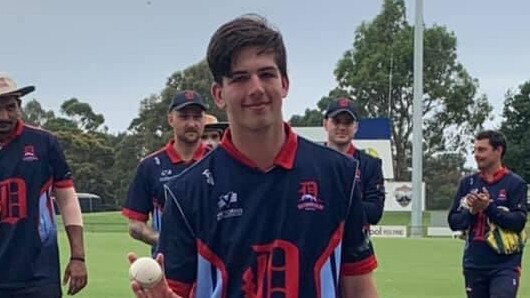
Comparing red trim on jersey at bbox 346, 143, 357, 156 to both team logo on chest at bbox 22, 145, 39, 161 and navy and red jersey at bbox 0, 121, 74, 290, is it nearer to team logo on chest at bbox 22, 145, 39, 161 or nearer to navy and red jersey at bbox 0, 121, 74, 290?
navy and red jersey at bbox 0, 121, 74, 290

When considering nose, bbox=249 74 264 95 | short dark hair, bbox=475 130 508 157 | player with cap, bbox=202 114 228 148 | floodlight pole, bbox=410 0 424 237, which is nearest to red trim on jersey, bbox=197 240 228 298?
nose, bbox=249 74 264 95

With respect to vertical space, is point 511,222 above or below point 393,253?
above

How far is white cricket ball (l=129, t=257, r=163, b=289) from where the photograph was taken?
3.36 meters

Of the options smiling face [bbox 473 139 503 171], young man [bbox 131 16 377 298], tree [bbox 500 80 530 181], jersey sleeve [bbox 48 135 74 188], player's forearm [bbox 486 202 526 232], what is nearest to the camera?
young man [bbox 131 16 377 298]

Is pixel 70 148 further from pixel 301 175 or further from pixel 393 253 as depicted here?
pixel 301 175

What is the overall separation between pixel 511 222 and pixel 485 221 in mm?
276

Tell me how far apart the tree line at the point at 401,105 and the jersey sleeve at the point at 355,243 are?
2611 inches

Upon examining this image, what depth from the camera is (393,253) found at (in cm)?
2822

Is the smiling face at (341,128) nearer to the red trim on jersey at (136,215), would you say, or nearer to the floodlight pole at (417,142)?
the red trim on jersey at (136,215)

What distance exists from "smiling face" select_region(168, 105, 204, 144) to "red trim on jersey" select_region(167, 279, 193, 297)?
500 cm

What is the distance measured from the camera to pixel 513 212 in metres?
10.4

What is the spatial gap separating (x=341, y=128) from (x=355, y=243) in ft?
15.9

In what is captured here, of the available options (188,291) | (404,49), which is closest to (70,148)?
(404,49)

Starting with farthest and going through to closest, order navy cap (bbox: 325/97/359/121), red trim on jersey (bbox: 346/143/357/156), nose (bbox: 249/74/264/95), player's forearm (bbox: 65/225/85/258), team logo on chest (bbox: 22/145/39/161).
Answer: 1. navy cap (bbox: 325/97/359/121)
2. red trim on jersey (bbox: 346/143/357/156)
3. player's forearm (bbox: 65/225/85/258)
4. team logo on chest (bbox: 22/145/39/161)
5. nose (bbox: 249/74/264/95)
